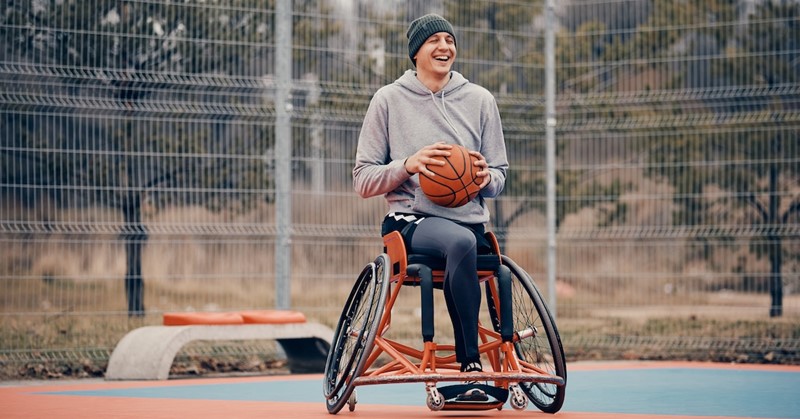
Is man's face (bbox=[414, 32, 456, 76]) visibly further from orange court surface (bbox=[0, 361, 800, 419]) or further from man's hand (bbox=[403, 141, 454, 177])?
orange court surface (bbox=[0, 361, 800, 419])

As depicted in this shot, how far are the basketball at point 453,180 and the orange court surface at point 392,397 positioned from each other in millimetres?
1013

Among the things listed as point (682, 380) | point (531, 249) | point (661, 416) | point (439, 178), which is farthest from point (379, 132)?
point (531, 249)

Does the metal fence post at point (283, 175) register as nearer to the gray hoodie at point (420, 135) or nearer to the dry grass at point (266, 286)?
the dry grass at point (266, 286)

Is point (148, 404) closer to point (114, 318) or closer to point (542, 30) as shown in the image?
point (114, 318)

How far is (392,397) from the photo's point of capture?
7.16 meters

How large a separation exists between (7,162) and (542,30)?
5379mm

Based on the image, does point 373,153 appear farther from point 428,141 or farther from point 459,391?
point 459,391

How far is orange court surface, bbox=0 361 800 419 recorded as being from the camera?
5953 millimetres

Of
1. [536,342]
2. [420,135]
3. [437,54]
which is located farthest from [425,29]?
[536,342]

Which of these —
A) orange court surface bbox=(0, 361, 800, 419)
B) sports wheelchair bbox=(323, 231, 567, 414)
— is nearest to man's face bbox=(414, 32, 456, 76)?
sports wheelchair bbox=(323, 231, 567, 414)

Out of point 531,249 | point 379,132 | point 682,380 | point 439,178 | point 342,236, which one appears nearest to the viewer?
point 439,178

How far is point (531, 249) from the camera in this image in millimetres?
11805

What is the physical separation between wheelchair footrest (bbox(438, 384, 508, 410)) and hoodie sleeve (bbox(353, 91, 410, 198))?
0.98 meters

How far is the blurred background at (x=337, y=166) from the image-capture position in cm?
991
